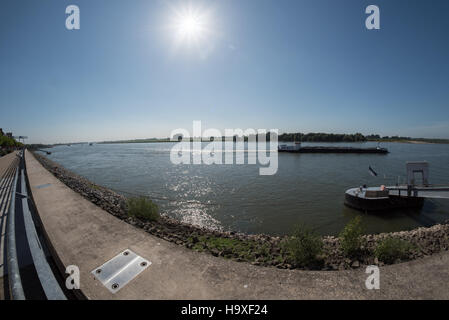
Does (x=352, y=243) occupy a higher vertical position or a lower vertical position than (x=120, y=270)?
lower

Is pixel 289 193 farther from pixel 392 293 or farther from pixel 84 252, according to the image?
pixel 84 252

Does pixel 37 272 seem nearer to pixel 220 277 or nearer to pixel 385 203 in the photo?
pixel 220 277

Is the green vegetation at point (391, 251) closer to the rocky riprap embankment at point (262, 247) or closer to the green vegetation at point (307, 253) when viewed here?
the rocky riprap embankment at point (262, 247)

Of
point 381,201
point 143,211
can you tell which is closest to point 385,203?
point 381,201

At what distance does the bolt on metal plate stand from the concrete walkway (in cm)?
10

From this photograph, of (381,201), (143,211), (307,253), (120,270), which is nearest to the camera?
(120,270)

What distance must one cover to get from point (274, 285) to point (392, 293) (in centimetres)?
205

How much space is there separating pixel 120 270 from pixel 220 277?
205cm

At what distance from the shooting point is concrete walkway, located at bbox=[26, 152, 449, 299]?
10.2 feet

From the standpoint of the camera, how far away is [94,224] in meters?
5.69

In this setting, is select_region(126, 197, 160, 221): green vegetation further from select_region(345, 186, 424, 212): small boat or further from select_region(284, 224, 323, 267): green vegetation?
select_region(345, 186, 424, 212): small boat

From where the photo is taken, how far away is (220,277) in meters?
3.48

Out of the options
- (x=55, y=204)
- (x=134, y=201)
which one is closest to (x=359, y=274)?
(x=134, y=201)

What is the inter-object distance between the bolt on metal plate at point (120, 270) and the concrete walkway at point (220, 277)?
10cm
